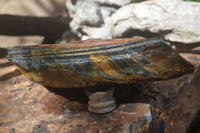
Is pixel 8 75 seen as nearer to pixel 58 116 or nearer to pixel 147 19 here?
pixel 58 116

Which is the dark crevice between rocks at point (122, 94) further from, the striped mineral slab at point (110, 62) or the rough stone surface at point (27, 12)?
the rough stone surface at point (27, 12)

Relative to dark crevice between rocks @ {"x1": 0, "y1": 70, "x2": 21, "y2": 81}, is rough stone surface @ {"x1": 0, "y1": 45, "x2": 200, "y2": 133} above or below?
above

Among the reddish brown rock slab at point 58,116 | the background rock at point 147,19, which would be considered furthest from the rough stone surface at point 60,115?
the background rock at point 147,19

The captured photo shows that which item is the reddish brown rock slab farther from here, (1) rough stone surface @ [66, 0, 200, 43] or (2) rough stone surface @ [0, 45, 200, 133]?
(1) rough stone surface @ [66, 0, 200, 43]

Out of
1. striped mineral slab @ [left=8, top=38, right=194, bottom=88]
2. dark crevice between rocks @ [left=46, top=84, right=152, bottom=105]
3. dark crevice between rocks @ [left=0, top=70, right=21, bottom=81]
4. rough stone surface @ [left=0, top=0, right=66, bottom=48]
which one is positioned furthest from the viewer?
rough stone surface @ [left=0, top=0, right=66, bottom=48]

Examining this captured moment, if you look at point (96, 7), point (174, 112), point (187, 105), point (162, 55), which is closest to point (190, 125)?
point (187, 105)

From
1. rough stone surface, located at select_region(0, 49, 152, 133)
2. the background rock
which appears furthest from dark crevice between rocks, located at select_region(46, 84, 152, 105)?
the background rock
